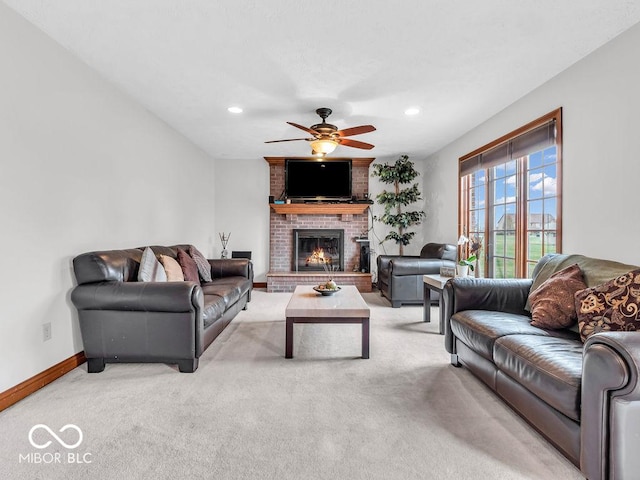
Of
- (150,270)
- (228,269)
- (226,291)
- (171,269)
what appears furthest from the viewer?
(228,269)

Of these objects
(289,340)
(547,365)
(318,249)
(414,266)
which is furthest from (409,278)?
(547,365)

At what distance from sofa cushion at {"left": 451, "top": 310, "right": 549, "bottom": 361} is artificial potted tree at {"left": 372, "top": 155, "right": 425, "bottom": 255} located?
3667mm

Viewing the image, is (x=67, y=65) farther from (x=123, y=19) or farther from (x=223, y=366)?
(x=223, y=366)

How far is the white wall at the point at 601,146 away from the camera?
7.50 feet

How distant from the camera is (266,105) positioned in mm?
3633

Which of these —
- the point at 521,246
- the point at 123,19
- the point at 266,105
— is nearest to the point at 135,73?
the point at 123,19

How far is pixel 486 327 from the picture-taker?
2.20m

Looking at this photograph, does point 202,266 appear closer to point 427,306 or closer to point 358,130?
point 358,130

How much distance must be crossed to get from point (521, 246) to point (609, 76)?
169cm

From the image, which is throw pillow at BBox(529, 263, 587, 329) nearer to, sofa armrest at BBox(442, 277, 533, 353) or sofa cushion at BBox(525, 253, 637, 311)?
sofa cushion at BBox(525, 253, 637, 311)

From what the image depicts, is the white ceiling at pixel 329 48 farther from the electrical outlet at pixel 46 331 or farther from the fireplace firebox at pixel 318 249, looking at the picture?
the fireplace firebox at pixel 318 249

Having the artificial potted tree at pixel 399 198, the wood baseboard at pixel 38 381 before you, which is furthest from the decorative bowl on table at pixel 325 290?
the artificial potted tree at pixel 399 198

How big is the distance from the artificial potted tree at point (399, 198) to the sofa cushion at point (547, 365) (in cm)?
419

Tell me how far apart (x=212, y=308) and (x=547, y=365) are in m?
2.36
